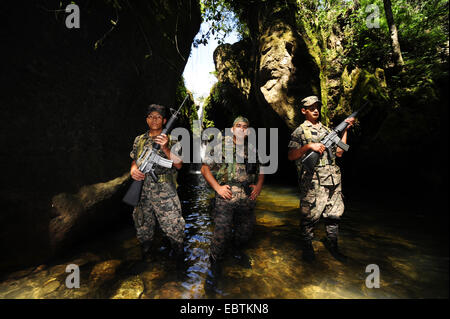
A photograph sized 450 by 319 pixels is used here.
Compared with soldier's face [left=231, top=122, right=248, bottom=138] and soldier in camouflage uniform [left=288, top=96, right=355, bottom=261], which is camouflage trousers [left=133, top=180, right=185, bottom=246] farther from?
soldier in camouflage uniform [left=288, top=96, right=355, bottom=261]

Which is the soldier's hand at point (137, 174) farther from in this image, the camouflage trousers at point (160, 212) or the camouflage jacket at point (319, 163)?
the camouflage jacket at point (319, 163)

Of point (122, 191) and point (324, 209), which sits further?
point (122, 191)

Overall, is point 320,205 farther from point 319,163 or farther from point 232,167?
point 232,167

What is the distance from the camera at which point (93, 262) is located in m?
3.01

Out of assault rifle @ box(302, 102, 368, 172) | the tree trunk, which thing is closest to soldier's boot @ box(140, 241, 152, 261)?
assault rifle @ box(302, 102, 368, 172)

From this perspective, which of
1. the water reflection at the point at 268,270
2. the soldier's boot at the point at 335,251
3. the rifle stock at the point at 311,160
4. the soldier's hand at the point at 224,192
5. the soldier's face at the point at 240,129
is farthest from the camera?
the soldier's boot at the point at 335,251

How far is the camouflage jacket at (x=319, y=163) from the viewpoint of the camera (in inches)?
114

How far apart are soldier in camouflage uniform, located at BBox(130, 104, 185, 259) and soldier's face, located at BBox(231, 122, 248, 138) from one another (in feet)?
3.18

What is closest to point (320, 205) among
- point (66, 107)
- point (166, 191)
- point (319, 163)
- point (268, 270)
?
point (319, 163)

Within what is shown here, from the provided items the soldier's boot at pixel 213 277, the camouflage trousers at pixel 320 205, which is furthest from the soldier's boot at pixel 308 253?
the soldier's boot at pixel 213 277

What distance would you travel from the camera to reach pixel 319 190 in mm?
2902
